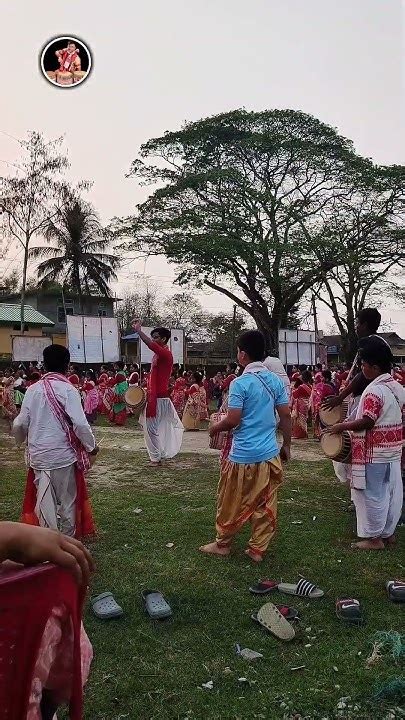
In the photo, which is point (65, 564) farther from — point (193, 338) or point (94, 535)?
point (193, 338)

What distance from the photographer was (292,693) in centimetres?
293

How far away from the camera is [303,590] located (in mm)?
4102

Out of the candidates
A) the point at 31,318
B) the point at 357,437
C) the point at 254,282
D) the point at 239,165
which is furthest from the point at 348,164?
the point at 357,437

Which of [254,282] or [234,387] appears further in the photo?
[254,282]

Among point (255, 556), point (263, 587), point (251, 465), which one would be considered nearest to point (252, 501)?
point (251, 465)

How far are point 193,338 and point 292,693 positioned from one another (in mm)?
54616

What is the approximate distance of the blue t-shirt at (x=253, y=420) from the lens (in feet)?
15.8

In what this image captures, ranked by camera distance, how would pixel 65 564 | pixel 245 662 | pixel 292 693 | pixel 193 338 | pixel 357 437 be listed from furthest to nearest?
1. pixel 193 338
2. pixel 357 437
3. pixel 245 662
4. pixel 292 693
5. pixel 65 564

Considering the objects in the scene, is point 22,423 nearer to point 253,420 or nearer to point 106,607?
point 106,607

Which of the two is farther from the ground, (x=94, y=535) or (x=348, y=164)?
(x=348, y=164)

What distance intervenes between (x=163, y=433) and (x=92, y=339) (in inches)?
450

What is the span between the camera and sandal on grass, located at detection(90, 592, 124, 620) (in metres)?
3.71

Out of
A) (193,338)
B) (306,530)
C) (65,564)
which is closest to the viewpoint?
(65,564)

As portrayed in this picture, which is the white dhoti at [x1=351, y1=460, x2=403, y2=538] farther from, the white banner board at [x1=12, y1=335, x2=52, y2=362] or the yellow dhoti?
the white banner board at [x1=12, y1=335, x2=52, y2=362]
